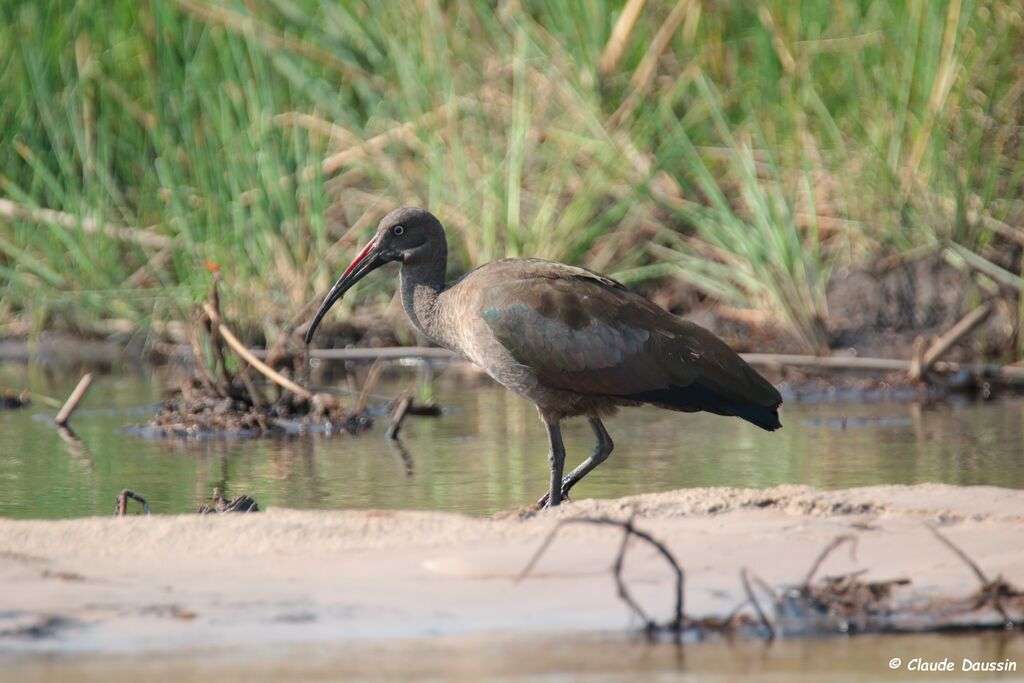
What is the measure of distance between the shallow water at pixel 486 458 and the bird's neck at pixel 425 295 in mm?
603

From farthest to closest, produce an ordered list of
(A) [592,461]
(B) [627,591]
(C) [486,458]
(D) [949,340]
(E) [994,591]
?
(D) [949,340] < (C) [486,458] < (A) [592,461] < (B) [627,591] < (E) [994,591]

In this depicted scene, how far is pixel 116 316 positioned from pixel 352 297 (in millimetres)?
1881

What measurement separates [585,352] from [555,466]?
17.1 inches

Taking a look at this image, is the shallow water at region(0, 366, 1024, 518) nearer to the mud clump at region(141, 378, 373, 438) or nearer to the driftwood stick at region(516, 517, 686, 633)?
the mud clump at region(141, 378, 373, 438)

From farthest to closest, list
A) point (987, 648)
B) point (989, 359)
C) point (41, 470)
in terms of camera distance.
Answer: point (989, 359) → point (41, 470) → point (987, 648)

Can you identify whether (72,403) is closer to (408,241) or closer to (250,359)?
(250,359)

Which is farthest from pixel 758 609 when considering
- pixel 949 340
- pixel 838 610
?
pixel 949 340

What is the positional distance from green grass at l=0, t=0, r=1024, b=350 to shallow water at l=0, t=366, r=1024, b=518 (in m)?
1.92

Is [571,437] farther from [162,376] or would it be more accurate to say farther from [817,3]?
[817,3]

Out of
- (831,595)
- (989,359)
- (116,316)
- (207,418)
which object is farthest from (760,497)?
(116,316)

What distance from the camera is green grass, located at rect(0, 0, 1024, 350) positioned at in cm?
1080

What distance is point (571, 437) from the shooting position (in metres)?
8.37

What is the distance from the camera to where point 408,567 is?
4637mm

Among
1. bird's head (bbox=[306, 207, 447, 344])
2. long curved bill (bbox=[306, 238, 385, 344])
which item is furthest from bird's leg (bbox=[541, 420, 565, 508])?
long curved bill (bbox=[306, 238, 385, 344])
